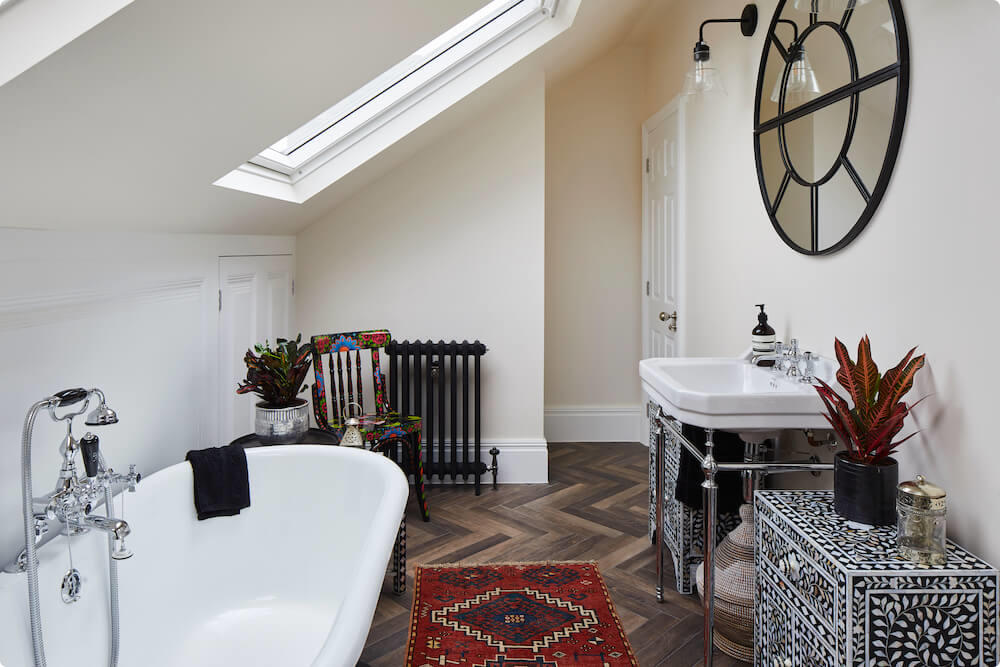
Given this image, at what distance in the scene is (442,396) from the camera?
12.9 ft

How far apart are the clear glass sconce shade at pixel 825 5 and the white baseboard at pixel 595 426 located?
2956 mm

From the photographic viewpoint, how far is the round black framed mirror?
2.07 meters

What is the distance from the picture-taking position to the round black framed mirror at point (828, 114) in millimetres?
2070

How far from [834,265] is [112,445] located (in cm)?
229

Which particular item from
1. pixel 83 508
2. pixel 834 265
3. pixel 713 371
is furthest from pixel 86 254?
pixel 834 265

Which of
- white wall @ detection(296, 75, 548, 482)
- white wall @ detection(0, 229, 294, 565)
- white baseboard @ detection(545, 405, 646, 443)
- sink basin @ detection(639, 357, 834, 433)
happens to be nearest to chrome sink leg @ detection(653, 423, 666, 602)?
sink basin @ detection(639, 357, 834, 433)

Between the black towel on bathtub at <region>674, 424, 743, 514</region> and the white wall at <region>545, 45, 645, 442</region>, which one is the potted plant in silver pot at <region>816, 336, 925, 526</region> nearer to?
the black towel on bathtub at <region>674, 424, 743, 514</region>

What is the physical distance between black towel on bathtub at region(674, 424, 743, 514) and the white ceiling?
163 cm

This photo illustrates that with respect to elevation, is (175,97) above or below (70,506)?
above

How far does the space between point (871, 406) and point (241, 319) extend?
96.8 inches

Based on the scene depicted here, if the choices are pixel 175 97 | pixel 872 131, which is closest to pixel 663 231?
pixel 872 131

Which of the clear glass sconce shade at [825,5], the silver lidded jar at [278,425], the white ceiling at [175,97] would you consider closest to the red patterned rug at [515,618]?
the silver lidded jar at [278,425]

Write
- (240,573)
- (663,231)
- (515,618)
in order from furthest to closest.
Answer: (663,231) → (515,618) → (240,573)

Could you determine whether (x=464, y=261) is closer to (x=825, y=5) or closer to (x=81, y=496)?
(x=825, y=5)
